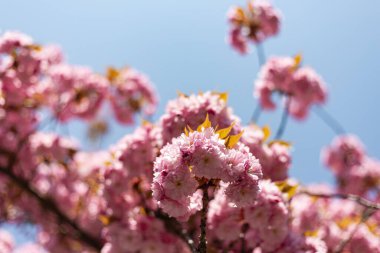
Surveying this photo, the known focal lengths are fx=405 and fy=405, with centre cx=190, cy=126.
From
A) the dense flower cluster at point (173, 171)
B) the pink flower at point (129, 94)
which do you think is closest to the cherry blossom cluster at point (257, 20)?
the dense flower cluster at point (173, 171)

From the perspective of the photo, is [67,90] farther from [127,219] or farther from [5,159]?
[127,219]

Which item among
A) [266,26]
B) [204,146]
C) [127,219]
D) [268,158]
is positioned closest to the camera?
[204,146]

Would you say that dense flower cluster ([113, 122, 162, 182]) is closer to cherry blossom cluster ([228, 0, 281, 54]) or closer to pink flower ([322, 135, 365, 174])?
cherry blossom cluster ([228, 0, 281, 54])

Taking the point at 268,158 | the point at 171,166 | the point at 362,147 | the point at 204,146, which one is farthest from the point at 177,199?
the point at 362,147

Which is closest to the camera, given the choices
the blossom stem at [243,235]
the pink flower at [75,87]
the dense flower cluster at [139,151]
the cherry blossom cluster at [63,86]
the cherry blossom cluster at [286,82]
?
the blossom stem at [243,235]

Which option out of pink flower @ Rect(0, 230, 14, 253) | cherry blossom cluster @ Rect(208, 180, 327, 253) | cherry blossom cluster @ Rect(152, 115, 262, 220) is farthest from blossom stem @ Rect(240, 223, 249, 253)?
pink flower @ Rect(0, 230, 14, 253)

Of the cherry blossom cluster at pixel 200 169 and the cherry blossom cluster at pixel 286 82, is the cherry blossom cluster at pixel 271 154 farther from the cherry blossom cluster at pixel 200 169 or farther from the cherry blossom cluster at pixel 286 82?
the cherry blossom cluster at pixel 286 82
